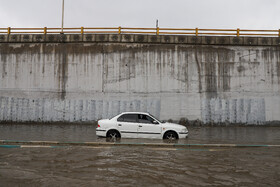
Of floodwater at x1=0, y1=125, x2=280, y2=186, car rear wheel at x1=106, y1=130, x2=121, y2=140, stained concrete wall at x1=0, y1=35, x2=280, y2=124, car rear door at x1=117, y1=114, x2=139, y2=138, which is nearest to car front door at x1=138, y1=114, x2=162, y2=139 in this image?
car rear door at x1=117, y1=114, x2=139, y2=138

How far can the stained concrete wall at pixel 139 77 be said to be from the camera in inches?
679

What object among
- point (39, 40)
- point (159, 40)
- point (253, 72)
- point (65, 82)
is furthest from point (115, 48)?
point (253, 72)

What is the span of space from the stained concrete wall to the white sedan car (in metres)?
7.45

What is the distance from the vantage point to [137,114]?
1005 cm

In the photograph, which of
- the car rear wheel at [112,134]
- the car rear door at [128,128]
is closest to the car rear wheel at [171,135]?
the car rear door at [128,128]

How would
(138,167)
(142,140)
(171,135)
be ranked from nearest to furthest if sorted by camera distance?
(138,167) < (142,140) < (171,135)

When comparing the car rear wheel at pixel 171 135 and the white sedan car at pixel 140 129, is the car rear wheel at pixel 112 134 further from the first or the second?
the car rear wheel at pixel 171 135

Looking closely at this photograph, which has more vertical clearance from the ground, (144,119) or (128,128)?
(144,119)

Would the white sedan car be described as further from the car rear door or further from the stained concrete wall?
the stained concrete wall

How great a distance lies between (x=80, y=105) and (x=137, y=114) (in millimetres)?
8576

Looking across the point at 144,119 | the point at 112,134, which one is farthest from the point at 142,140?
the point at 112,134

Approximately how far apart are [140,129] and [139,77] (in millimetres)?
8300

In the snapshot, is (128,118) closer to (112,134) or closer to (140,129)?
(140,129)

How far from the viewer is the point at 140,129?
31.9 ft
